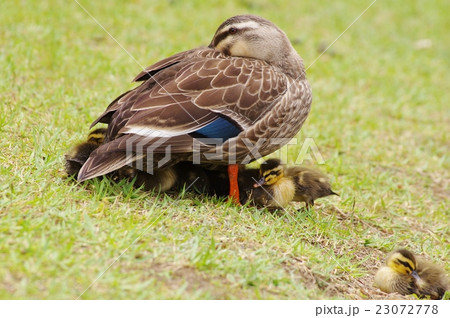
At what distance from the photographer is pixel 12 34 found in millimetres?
6633

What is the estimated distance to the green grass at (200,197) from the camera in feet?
9.89

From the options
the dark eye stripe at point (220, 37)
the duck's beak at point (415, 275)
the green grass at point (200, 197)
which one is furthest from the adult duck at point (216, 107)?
the duck's beak at point (415, 275)

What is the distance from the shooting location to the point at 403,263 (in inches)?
143

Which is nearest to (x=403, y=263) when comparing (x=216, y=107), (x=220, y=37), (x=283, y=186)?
(x=283, y=186)

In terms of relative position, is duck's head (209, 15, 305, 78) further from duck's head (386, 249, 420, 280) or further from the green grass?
duck's head (386, 249, 420, 280)

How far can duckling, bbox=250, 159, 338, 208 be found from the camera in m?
4.21

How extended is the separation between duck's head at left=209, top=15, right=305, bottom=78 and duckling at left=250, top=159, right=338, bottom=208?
75 centimetres

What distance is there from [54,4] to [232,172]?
4976mm

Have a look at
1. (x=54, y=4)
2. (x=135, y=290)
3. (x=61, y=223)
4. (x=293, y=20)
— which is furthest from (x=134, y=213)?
(x=293, y=20)
